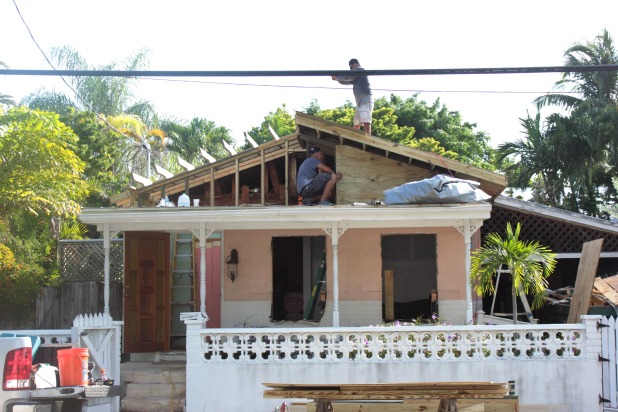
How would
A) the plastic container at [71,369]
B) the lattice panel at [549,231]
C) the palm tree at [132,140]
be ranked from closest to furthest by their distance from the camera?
the plastic container at [71,369] → the lattice panel at [549,231] → the palm tree at [132,140]

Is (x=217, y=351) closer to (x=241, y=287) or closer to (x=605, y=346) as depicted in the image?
(x=241, y=287)

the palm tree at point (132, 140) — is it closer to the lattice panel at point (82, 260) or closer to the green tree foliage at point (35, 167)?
the green tree foliage at point (35, 167)

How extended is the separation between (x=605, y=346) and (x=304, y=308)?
582 cm

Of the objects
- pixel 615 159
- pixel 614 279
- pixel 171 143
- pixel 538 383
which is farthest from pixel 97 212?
pixel 171 143

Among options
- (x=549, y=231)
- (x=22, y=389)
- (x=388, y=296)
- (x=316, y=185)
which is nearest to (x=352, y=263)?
(x=388, y=296)

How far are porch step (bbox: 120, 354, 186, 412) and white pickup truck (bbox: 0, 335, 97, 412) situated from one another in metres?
5.34

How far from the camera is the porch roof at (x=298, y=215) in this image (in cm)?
1481

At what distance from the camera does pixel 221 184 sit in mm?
17844

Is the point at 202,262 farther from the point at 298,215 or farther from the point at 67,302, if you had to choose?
the point at 67,302

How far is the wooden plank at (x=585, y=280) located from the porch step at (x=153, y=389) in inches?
267

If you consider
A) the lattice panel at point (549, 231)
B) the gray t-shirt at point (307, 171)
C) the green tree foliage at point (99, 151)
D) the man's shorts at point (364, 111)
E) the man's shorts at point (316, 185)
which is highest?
the green tree foliage at point (99, 151)

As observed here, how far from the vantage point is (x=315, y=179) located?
16.4 m

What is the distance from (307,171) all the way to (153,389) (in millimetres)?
4920

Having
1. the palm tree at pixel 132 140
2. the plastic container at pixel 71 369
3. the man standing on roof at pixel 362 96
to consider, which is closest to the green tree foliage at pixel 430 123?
the palm tree at pixel 132 140
